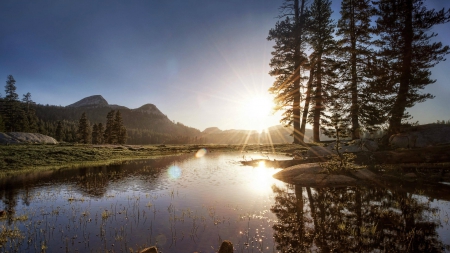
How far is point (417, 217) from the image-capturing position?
890cm

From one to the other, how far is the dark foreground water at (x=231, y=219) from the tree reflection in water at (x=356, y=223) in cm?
3

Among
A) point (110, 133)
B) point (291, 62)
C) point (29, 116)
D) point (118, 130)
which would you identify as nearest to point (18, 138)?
point (110, 133)

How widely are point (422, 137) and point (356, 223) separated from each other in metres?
17.4

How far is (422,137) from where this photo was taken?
64.6 ft

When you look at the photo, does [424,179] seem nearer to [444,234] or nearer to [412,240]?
[444,234]

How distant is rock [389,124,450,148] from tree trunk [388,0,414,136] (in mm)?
984

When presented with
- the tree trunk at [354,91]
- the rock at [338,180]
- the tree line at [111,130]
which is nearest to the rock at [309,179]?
the rock at [338,180]

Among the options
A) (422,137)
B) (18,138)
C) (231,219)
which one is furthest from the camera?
(18,138)

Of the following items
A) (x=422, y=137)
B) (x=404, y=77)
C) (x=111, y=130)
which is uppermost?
(x=404, y=77)

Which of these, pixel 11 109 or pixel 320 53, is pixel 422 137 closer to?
pixel 320 53

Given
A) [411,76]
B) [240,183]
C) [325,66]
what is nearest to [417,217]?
[240,183]

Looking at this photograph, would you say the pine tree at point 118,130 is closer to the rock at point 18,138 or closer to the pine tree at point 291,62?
the rock at point 18,138

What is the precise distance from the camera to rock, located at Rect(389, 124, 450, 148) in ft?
62.0

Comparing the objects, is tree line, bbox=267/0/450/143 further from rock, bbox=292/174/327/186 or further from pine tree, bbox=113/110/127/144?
pine tree, bbox=113/110/127/144
